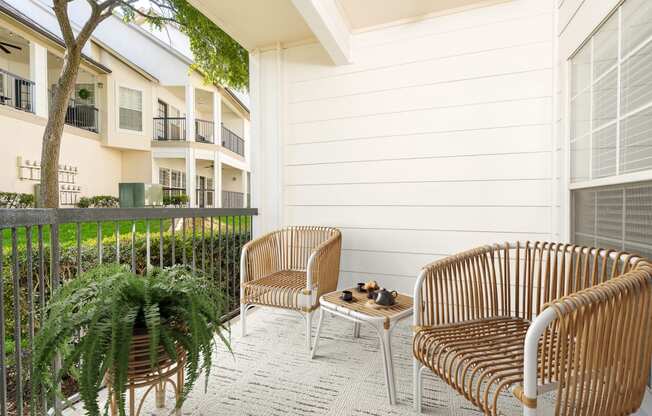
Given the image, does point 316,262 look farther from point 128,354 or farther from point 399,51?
point 399,51

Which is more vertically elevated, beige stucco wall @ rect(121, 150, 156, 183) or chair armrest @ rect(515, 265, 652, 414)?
beige stucco wall @ rect(121, 150, 156, 183)

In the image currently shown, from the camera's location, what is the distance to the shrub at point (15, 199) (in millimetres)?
7332

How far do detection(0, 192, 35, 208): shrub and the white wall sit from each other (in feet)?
24.7

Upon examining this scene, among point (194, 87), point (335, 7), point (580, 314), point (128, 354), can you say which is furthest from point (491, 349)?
point (194, 87)

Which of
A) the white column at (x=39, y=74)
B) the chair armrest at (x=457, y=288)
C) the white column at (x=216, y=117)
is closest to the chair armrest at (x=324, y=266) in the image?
the chair armrest at (x=457, y=288)

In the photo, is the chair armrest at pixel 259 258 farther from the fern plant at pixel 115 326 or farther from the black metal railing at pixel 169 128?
the black metal railing at pixel 169 128

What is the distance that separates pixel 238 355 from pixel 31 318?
1164mm

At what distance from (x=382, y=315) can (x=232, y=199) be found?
46.4 ft

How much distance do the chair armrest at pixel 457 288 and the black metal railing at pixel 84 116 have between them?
37.9 feet

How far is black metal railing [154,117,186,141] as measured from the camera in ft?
38.6

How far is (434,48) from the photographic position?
2719 mm

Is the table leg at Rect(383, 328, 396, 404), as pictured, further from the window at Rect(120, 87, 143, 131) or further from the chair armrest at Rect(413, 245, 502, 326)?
the window at Rect(120, 87, 143, 131)

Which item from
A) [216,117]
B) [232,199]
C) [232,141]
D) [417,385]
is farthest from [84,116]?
[417,385]

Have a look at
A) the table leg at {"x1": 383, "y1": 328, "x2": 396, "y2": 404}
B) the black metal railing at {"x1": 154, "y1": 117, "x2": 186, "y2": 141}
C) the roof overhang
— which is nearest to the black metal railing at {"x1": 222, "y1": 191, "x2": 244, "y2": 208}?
the black metal railing at {"x1": 154, "y1": 117, "x2": 186, "y2": 141}
